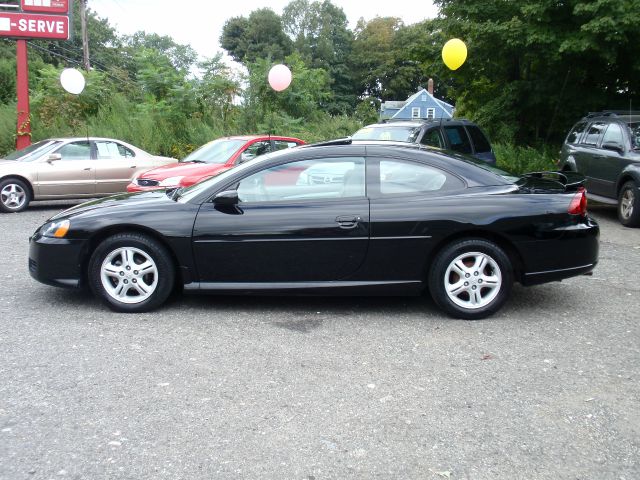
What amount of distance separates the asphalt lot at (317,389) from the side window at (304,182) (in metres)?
1.00

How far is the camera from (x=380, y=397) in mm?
4117

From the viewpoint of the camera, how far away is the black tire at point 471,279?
5.62 metres

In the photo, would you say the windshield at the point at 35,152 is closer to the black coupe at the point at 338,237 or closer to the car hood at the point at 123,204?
the car hood at the point at 123,204

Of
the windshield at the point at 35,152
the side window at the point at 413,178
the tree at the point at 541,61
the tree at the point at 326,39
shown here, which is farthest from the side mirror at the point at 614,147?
the tree at the point at 326,39

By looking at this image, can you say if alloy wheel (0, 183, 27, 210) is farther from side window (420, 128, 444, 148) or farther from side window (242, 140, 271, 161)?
side window (420, 128, 444, 148)

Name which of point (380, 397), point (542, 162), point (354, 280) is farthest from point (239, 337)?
point (542, 162)

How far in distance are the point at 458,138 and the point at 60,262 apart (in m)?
7.51

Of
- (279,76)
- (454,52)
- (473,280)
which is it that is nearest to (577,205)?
(473,280)

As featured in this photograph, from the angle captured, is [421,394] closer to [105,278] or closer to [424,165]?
[424,165]

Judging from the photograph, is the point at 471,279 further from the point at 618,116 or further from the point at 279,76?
the point at 279,76

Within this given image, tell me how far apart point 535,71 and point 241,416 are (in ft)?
49.5

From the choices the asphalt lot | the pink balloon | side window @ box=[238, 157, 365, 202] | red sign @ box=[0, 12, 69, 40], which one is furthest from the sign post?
side window @ box=[238, 157, 365, 202]

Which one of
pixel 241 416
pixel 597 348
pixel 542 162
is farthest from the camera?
pixel 542 162

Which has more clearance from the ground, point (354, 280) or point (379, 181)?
point (379, 181)
